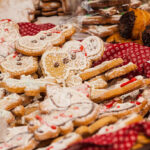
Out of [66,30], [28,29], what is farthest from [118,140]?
[28,29]

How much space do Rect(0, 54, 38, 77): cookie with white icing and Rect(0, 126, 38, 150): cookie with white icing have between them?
0.61 m

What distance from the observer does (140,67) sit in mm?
1834

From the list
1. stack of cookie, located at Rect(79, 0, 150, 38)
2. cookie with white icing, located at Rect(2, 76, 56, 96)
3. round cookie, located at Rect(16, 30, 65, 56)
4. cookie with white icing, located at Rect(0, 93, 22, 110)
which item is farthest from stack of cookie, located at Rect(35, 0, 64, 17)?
cookie with white icing, located at Rect(0, 93, 22, 110)

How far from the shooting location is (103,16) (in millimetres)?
2754

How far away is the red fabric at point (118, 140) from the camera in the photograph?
0.96 meters

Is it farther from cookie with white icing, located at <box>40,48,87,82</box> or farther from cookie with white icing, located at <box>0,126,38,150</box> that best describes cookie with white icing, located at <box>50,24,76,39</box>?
A: cookie with white icing, located at <box>0,126,38,150</box>

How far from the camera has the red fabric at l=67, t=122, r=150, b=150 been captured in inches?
37.8

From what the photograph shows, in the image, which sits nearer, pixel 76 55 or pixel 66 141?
pixel 66 141

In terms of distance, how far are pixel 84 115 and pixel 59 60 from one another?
2.43 ft

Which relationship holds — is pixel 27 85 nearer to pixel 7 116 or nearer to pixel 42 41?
pixel 7 116

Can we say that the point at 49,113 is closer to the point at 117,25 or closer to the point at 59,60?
the point at 59,60

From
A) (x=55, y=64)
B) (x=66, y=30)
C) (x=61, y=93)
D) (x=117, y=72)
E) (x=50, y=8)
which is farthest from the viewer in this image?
(x=50, y=8)

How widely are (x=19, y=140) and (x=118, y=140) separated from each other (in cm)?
51

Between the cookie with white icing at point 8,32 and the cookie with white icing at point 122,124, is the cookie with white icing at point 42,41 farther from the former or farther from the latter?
the cookie with white icing at point 122,124
